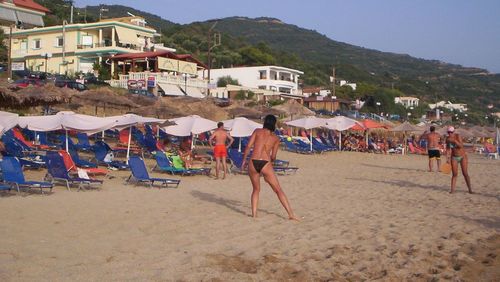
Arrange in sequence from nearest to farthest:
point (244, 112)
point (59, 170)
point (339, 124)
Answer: point (59, 170), point (244, 112), point (339, 124)

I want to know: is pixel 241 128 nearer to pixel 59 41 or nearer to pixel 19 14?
pixel 59 41

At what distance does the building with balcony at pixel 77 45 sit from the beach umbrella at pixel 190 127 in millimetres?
29048

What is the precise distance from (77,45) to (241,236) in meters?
41.2

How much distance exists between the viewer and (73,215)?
6988 mm

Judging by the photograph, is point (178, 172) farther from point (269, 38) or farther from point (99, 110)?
point (269, 38)

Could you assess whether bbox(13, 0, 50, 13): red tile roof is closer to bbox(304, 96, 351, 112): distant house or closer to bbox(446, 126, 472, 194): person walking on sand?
bbox(304, 96, 351, 112): distant house

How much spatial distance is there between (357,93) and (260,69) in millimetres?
22425

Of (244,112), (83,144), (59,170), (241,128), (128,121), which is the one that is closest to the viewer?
(59,170)

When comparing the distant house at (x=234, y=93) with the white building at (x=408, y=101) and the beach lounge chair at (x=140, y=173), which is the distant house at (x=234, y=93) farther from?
the white building at (x=408, y=101)

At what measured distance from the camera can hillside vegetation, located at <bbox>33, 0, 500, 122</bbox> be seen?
73375 mm

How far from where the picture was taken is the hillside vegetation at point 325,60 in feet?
241

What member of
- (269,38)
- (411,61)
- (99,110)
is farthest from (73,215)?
(411,61)

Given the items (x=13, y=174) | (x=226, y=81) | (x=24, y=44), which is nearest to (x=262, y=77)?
(x=226, y=81)

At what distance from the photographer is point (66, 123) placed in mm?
12062
